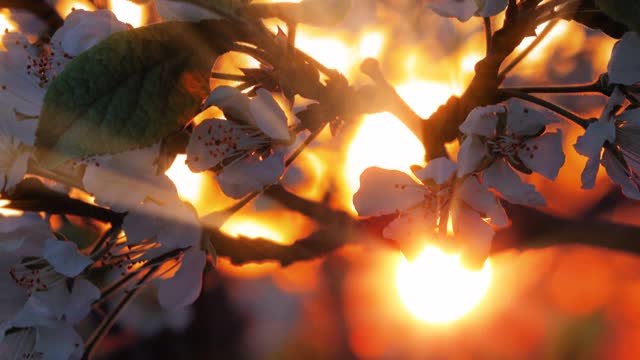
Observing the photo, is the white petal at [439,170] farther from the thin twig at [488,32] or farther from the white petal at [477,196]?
the thin twig at [488,32]

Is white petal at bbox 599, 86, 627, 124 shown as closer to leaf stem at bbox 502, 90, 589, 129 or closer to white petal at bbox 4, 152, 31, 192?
leaf stem at bbox 502, 90, 589, 129

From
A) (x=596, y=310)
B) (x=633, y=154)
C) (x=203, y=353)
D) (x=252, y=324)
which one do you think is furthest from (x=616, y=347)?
(x=633, y=154)


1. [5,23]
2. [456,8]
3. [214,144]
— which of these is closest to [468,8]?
[456,8]

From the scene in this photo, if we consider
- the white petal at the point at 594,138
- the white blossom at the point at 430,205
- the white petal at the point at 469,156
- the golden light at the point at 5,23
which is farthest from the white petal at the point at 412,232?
the golden light at the point at 5,23

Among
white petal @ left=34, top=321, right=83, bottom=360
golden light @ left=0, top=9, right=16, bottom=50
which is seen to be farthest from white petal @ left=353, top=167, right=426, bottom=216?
golden light @ left=0, top=9, right=16, bottom=50

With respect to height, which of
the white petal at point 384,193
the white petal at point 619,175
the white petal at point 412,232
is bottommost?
the white petal at point 412,232

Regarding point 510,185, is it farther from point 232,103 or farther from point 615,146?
point 232,103

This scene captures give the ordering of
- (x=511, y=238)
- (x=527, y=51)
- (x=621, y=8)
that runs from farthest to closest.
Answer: (x=511, y=238) → (x=527, y=51) → (x=621, y=8)
